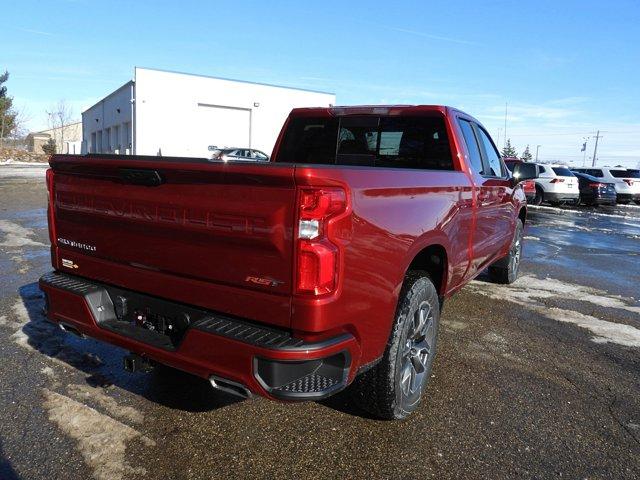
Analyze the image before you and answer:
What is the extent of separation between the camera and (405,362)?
3137 millimetres

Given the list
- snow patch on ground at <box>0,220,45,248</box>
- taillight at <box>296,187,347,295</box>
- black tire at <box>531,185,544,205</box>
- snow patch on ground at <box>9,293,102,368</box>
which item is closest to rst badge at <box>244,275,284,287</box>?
taillight at <box>296,187,347,295</box>

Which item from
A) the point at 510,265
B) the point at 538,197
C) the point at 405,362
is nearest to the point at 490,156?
the point at 510,265

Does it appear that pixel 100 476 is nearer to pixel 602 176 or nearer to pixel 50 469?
pixel 50 469

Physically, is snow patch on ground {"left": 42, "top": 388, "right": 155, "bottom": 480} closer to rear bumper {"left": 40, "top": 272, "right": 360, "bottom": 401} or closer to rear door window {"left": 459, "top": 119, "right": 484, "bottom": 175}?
rear bumper {"left": 40, "top": 272, "right": 360, "bottom": 401}

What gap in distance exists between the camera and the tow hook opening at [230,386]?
8.00ft

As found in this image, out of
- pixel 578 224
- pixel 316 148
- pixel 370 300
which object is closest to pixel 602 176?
pixel 578 224

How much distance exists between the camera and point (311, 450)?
286cm

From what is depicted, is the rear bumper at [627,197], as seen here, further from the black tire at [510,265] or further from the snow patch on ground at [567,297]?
the black tire at [510,265]

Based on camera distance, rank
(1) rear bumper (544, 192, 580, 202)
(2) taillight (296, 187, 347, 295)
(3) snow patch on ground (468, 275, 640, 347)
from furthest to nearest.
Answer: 1. (1) rear bumper (544, 192, 580, 202)
2. (3) snow patch on ground (468, 275, 640, 347)
3. (2) taillight (296, 187, 347, 295)

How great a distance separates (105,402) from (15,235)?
7.04 meters

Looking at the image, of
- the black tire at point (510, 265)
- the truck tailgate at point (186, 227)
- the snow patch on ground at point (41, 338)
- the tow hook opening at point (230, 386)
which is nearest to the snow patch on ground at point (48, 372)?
the snow patch on ground at point (41, 338)

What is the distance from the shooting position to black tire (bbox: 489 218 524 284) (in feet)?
21.4

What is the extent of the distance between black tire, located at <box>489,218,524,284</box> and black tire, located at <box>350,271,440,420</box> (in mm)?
3426

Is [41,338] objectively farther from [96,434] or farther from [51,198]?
[96,434]
